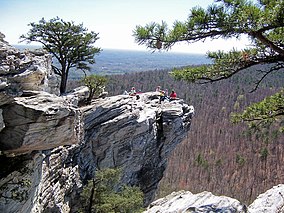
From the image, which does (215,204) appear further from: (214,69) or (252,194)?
Result: (252,194)

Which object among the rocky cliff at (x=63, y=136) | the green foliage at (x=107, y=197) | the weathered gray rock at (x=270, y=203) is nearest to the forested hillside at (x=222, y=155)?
the rocky cliff at (x=63, y=136)

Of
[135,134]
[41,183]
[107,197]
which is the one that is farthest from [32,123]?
[135,134]

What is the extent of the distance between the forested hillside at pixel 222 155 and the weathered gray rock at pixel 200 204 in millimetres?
46739

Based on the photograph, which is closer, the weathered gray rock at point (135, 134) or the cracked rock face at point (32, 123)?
the cracked rock face at point (32, 123)

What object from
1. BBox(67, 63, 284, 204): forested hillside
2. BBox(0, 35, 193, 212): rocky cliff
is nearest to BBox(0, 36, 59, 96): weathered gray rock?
BBox(0, 35, 193, 212): rocky cliff

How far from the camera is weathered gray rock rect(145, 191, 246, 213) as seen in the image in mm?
8078

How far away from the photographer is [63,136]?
10.9 m

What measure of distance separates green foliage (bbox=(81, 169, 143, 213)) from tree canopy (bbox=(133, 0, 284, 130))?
870 cm

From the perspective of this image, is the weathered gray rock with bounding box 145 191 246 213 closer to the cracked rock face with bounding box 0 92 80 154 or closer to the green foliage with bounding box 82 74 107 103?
the cracked rock face with bounding box 0 92 80 154

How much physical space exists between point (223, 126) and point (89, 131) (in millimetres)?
79739

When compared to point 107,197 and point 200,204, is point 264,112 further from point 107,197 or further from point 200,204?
point 107,197

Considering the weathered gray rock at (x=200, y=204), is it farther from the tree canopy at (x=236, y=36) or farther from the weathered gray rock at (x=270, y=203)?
the tree canopy at (x=236, y=36)

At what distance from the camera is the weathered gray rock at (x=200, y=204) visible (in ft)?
26.5

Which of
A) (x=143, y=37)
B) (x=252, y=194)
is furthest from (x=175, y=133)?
(x=252, y=194)
